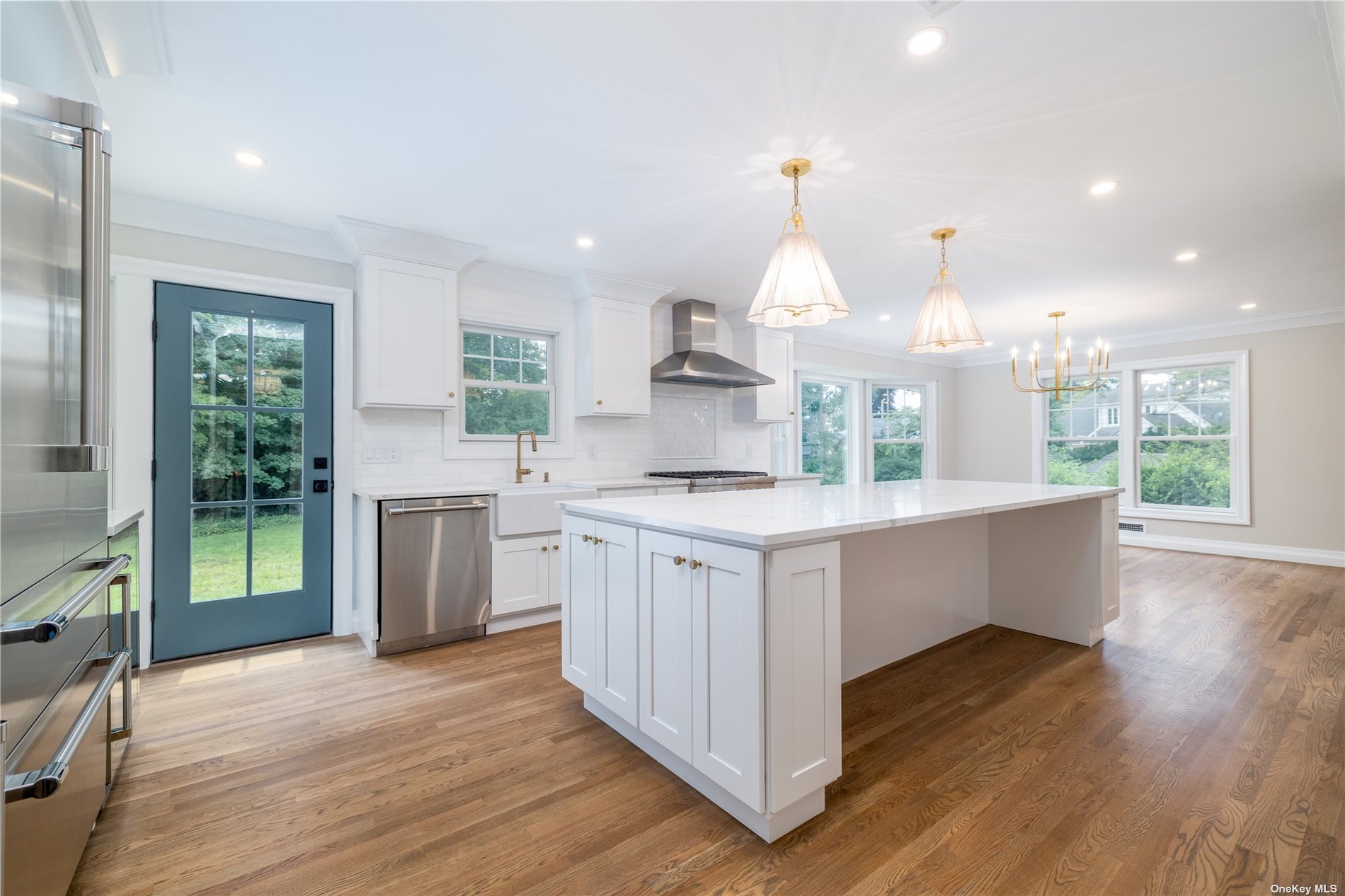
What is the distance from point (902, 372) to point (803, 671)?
6350mm

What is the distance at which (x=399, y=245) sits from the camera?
340cm

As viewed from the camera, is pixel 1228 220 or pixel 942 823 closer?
pixel 942 823

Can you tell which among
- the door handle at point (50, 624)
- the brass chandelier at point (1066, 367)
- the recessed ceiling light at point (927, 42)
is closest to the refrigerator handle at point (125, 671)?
the door handle at point (50, 624)

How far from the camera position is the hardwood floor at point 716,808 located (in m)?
1.50

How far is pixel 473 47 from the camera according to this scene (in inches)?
72.3

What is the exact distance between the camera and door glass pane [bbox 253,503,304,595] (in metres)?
3.25

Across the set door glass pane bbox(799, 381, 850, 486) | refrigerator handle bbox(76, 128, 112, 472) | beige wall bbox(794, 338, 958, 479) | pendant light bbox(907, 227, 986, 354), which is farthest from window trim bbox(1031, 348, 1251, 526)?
refrigerator handle bbox(76, 128, 112, 472)

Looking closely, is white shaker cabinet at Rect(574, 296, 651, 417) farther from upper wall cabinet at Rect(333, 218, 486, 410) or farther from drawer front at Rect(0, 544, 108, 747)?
drawer front at Rect(0, 544, 108, 747)

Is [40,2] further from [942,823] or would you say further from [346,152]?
[942,823]

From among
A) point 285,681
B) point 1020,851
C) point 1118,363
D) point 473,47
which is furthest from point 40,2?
point 1118,363

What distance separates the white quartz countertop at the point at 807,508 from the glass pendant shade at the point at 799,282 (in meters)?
0.80

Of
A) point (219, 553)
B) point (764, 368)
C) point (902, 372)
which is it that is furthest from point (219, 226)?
point (902, 372)

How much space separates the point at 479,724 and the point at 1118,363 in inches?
295

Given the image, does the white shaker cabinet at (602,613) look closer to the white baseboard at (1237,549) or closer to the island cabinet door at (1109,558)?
the island cabinet door at (1109,558)
